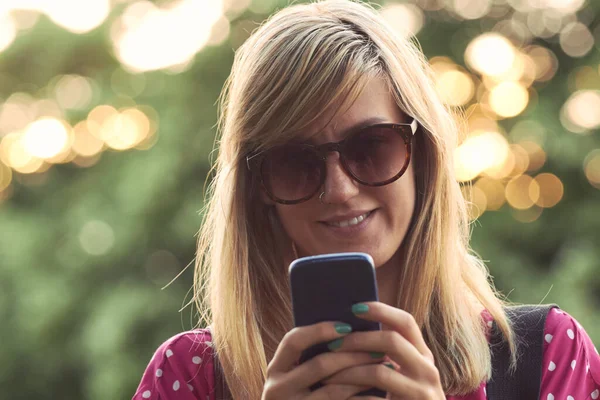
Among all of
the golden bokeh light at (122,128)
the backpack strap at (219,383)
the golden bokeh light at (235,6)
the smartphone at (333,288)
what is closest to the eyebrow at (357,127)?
the smartphone at (333,288)

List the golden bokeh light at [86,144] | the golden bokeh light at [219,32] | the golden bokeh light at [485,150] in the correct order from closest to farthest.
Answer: the golden bokeh light at [485,150] → the golden bokeh light at [219,32] → the golden bokeh light at [86,144]

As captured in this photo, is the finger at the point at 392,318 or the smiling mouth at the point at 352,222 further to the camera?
the smiling mouth at the point at 352,222

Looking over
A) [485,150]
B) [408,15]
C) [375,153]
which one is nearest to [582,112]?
[485,150]

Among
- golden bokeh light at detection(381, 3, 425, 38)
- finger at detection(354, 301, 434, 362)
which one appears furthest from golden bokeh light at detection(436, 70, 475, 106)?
finger at detection(354, 301, 434, 362)

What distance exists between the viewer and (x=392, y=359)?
4.85 feet

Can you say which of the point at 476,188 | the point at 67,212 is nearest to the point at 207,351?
the point at 476,188

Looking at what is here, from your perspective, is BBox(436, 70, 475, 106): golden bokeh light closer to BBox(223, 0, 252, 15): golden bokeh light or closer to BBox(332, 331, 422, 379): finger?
BBox(223, 0, 252, 15): golden bokeh light

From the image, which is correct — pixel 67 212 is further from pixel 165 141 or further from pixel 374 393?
pixel 374 393

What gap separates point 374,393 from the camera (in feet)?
4.83

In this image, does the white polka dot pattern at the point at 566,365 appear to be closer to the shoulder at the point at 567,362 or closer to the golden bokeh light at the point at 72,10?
the shoulder at the point at 567,362

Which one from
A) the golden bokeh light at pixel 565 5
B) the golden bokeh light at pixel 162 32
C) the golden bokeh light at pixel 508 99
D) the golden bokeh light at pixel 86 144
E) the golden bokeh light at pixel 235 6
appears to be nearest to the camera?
the golden bokeh light at pixel 508 99

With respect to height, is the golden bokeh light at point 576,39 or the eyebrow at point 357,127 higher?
the eyebrow at point 357,127

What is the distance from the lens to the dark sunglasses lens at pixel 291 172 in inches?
71.0

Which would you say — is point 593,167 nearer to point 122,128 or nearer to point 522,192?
point 522,192
